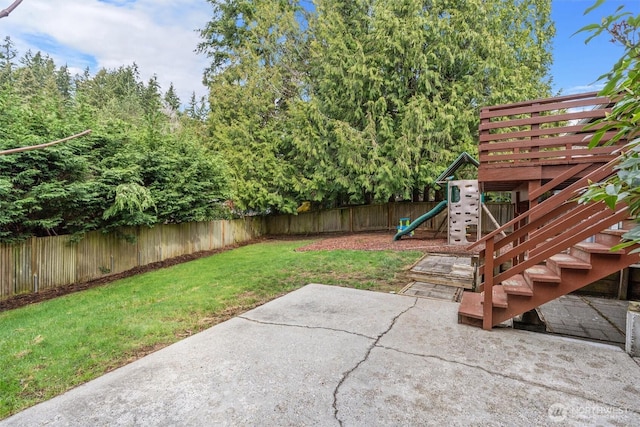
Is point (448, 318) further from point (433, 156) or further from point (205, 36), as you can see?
point (205, 36)

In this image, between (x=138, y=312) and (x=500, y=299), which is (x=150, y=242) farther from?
(x=500, y=299)

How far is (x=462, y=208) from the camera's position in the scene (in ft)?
26.4

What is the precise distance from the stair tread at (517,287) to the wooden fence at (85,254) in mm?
7686

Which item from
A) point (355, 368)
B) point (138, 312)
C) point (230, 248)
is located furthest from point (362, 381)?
point (230, 248)

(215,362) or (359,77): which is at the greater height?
(359,77)

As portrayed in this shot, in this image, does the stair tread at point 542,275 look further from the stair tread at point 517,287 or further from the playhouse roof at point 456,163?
the playhouse roof at point 456,163

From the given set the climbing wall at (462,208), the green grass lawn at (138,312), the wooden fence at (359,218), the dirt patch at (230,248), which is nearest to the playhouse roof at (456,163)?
the climbing wall at (462,208)

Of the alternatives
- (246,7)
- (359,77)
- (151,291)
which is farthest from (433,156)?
(246,7)

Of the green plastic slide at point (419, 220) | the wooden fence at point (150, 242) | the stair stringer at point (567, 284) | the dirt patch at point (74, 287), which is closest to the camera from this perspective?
the stair stringer at point (567, 284)

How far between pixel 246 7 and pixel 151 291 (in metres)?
15.5

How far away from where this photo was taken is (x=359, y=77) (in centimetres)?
1084

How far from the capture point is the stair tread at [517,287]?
3057mm

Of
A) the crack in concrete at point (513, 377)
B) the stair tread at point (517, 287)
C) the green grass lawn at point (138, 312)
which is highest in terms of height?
the stair tread at point (517, 287)

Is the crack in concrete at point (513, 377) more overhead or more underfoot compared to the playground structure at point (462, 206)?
more underfoot
